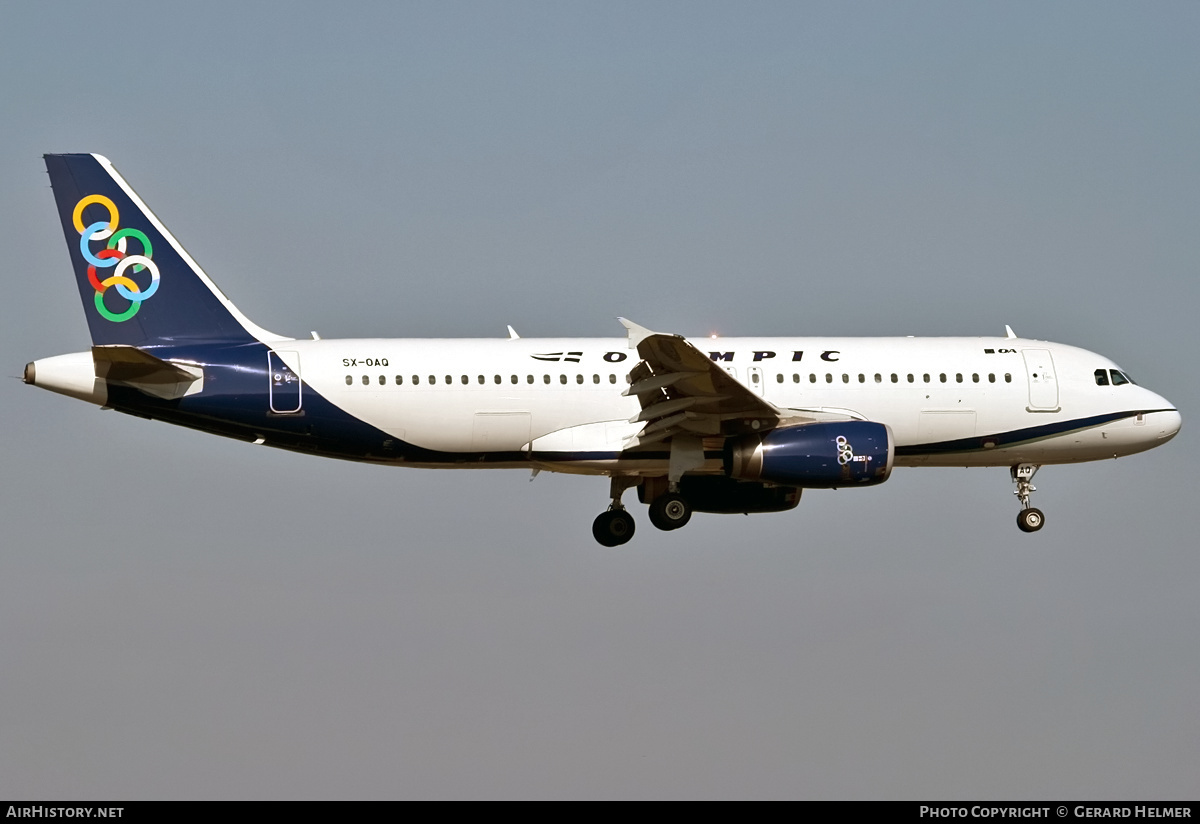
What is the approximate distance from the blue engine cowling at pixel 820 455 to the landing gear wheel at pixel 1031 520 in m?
5.98

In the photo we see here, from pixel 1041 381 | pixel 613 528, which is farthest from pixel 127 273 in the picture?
pixel 1041 381

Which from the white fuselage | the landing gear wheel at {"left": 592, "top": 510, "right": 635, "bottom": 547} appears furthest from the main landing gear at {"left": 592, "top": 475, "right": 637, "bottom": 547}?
the white fuselage

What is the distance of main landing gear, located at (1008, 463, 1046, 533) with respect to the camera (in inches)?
1842

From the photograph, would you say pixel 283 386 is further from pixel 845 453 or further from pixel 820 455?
pixel 845 453

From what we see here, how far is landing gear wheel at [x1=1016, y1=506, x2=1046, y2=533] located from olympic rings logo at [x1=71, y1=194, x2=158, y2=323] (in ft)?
73.6

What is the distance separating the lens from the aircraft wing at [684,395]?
40.8 meters

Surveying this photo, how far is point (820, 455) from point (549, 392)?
263 inches

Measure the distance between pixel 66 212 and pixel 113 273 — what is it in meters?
1.88

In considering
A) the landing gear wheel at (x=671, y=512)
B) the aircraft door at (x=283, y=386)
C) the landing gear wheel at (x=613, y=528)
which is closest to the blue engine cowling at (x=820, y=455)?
the landing gear wheel at (x=671, y=512)

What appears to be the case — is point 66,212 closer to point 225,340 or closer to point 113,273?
point 113,273

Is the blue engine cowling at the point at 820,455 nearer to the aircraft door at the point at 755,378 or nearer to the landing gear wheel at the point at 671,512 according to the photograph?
the aircraft door at the point at 755,378

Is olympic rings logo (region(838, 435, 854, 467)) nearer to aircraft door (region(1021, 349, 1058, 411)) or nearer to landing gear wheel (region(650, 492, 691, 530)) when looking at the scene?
landing gear wheel (region(650, 492, 691, 530))

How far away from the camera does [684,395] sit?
42.6 meters
